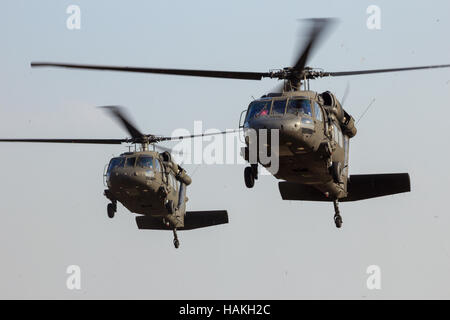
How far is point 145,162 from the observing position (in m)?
34.4

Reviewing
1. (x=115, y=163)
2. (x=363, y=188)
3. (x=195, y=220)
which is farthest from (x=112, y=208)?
(x=363, y=188)

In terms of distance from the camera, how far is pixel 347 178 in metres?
Answer: 30.7

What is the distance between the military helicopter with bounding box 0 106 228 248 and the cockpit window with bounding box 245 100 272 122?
6.70m

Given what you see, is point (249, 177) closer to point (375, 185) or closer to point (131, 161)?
point (375, 185)

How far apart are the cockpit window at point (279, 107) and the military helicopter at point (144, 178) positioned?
7092 mm

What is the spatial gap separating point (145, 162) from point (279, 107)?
10.2 metres

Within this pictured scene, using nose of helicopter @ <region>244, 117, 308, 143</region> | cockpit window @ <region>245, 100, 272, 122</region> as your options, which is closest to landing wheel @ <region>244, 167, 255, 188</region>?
cockpit window @ <region>245, 100, 272, 122</region>

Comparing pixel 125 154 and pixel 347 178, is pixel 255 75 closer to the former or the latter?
pixel 347 178

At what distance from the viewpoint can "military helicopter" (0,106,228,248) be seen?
110ft

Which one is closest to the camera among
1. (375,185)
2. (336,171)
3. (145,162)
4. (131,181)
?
(336,171)

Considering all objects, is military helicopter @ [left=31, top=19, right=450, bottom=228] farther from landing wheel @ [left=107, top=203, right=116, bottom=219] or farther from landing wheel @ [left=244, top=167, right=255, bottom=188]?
landing wheel @ [left=107, top=203, right=116, bottom=219]

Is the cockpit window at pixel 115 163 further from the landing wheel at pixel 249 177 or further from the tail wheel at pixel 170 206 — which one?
the landing wheel at pixel 249 177

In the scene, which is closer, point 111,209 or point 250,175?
point 250,175

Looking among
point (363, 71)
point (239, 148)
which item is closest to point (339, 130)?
point (363, 71)
